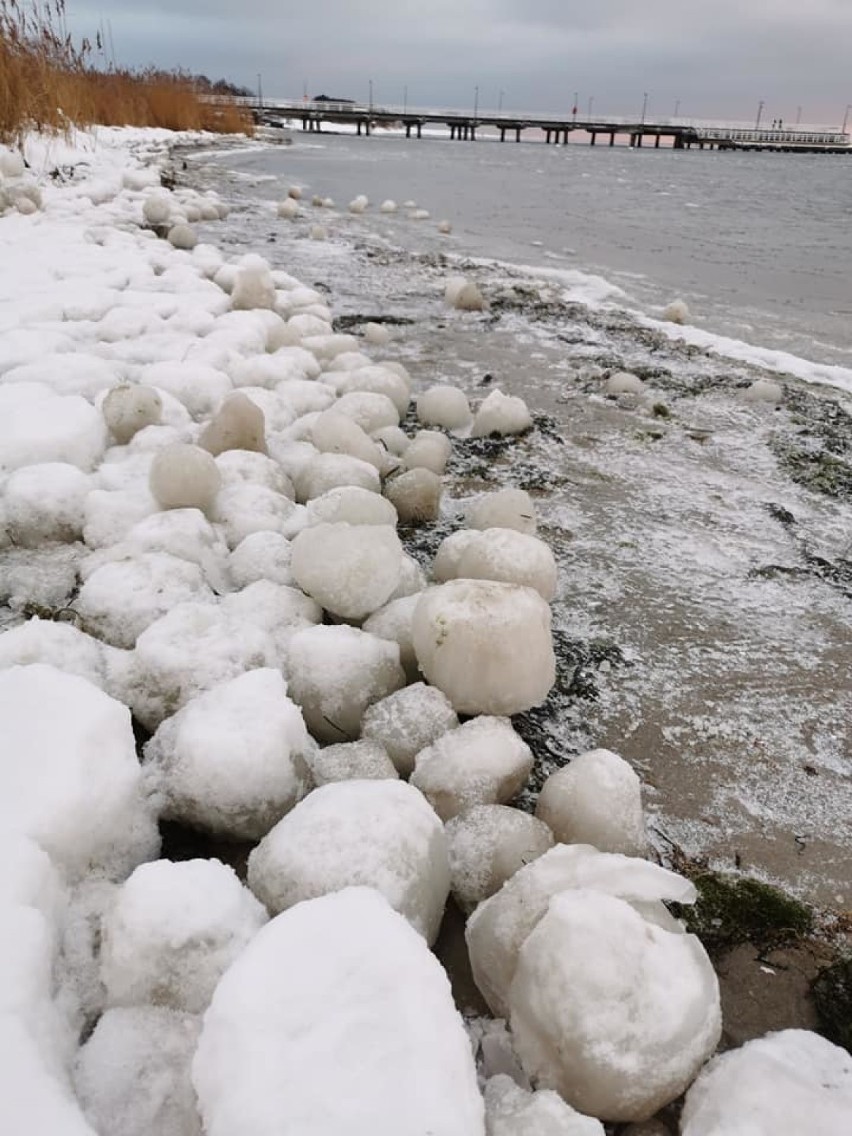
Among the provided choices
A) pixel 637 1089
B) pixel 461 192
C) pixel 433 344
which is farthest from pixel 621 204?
pixel 637 1089

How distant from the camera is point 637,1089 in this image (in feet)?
2.58

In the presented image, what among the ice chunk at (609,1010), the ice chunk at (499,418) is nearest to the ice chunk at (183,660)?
the ice chunk at (609,1010)

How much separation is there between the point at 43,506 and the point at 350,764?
0.92 m

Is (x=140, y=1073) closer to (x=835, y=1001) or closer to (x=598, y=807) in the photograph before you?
(x=598, y=807)

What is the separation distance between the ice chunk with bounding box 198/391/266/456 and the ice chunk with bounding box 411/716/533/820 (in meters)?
1.12

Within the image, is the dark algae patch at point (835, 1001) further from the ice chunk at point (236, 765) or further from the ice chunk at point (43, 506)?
the ice chunk at point (43, 506)

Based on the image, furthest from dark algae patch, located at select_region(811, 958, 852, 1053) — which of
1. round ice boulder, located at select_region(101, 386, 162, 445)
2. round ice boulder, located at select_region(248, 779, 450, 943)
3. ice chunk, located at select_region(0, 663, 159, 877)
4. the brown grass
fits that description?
the brown grass

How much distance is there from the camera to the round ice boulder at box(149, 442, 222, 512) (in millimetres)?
1741

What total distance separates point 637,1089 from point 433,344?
3.33 m

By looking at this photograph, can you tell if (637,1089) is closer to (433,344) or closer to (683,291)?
(433,344)

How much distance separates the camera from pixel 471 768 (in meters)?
1.15

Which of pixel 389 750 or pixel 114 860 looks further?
pixel 389 750

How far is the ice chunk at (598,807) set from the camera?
110cm

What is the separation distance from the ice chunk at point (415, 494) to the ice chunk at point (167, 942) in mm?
1307
